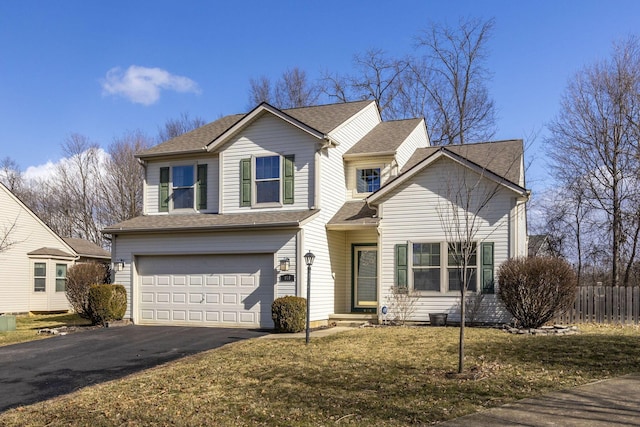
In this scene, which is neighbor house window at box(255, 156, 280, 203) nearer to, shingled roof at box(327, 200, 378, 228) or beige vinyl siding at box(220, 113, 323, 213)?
beige vinyl siding at box(220, 113, 323, 213)

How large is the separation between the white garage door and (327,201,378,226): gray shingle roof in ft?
8.53

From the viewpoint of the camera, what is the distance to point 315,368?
10.5 meters

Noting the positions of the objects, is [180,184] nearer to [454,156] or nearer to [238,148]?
[238,148]

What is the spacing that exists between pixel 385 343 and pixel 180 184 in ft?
32.8

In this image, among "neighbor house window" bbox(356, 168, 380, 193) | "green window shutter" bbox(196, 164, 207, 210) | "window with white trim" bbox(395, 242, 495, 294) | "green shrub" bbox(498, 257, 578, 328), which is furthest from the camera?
"neighbor house window" bbox(356, 168, 380, 193)

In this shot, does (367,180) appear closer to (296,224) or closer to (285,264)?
(296,224)

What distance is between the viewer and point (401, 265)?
17.5 metres

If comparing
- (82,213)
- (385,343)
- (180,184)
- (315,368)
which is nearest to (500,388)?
(315,368)

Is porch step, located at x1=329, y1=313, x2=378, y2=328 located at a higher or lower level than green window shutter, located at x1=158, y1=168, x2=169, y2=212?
lower

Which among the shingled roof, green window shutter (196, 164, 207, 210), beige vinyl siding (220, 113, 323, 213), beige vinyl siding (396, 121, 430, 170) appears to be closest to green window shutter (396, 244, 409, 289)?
the shingled roof

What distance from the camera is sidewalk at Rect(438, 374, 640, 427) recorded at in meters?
6.96

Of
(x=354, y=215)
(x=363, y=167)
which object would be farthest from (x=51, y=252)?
(x=354, y=215)

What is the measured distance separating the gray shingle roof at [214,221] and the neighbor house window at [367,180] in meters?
3.11

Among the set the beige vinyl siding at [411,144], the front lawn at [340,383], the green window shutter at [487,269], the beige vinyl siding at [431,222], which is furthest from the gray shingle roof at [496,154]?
the front lawn at [340,383]
